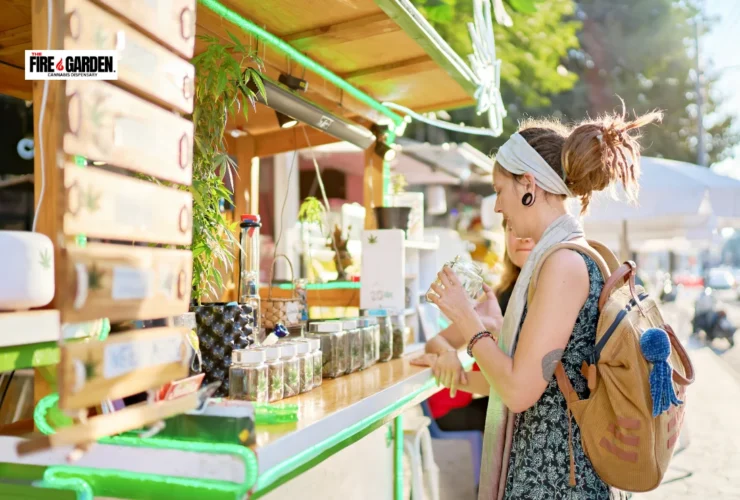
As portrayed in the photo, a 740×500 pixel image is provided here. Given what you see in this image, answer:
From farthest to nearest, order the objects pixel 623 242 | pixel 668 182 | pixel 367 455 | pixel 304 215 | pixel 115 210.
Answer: pixel 623 242 < pixel 668 182 < pixel 304 215 < pixel 367 455 < pixel 115 210

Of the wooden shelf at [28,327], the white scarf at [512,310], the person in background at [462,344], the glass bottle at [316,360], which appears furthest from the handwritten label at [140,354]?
the person in background at [462,344]

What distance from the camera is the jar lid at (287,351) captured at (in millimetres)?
Result: 1985

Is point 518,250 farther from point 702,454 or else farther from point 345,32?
point 702,454

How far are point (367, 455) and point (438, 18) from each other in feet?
15.2

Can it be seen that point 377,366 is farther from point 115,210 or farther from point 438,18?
point 438,18

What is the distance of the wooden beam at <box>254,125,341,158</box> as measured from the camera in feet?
14.4

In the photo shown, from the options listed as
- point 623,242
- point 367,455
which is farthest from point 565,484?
point 623,242

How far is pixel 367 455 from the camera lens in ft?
8.57

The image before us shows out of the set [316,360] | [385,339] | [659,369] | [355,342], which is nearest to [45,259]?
[316,360]

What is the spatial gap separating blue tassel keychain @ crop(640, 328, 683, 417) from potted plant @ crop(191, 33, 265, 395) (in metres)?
1.13

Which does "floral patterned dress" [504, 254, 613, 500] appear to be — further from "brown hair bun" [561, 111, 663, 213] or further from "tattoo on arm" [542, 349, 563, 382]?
"brown hair bun" [561, 111, 663, 213]

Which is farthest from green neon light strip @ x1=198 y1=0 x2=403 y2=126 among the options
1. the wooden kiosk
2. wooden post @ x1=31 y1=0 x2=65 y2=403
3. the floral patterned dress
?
the floral patterned dress

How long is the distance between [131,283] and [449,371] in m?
1.62

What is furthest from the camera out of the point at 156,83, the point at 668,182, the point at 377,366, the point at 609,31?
the point at 609,31
